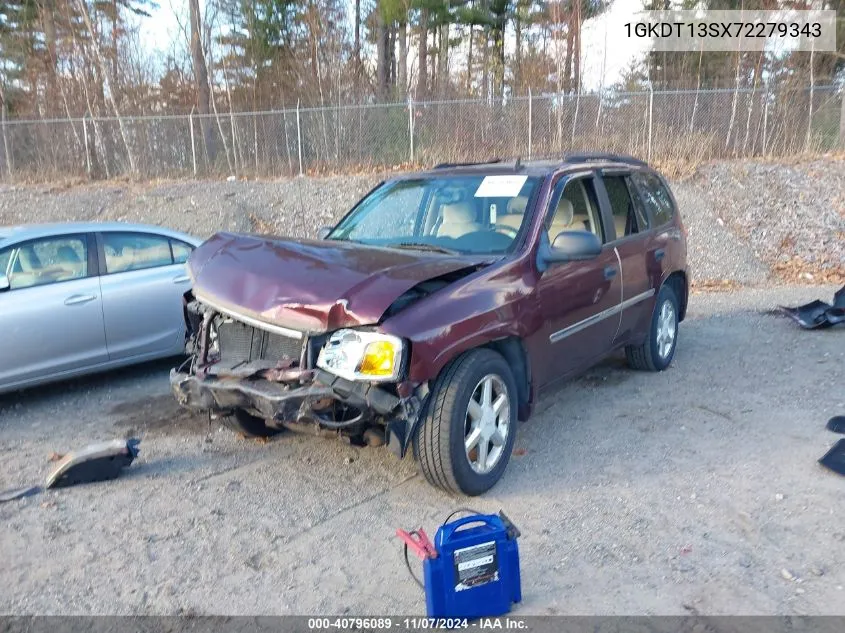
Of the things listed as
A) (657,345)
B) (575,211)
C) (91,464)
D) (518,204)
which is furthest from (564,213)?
(91,464)

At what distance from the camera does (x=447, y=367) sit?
3957 millimetres

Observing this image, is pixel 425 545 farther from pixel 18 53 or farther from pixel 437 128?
pixel 18 53

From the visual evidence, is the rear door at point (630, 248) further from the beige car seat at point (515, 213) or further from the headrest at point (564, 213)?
the beige car seat at point (515, 213)

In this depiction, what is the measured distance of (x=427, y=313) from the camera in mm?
Result: 3795

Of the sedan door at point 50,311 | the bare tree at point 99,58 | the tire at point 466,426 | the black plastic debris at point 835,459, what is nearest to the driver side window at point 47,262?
the sedan door at point 50,311

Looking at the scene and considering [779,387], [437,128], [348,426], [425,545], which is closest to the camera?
[425,545]

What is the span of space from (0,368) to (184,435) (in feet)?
5.25

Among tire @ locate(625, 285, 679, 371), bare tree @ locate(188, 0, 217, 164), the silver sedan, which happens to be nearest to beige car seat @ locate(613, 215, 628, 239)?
tire @ locate(625, 285, 679, 371)

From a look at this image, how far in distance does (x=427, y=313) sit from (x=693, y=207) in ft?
41.3

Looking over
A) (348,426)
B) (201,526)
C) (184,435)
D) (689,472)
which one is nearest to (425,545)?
(348,426)

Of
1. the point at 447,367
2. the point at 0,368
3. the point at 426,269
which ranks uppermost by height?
the point at 426,269

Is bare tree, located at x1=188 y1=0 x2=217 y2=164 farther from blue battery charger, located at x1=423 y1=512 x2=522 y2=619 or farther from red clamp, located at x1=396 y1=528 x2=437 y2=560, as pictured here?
blue battery charger, located at x1=423 y1=512 x2=522 y2=619

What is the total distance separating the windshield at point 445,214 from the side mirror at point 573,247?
0.92 ft

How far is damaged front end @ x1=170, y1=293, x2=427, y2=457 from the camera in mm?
3654
